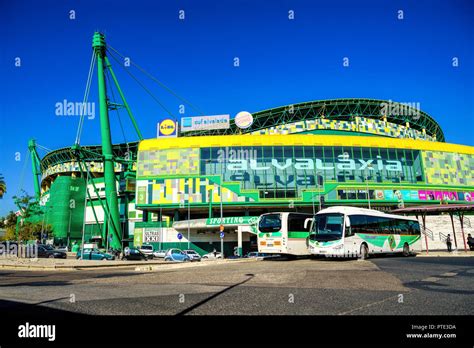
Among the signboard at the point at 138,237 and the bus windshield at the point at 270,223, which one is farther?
the signboard at the point at 138,237

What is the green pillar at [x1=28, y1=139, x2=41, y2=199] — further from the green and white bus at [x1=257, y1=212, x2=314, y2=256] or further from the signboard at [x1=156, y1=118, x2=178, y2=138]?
the green and white bus at [x1=257, y1=212, x2=314, y2=256]

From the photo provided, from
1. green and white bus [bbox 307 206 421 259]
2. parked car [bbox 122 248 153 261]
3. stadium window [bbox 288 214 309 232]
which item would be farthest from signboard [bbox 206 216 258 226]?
green and white bus [bbox 307 206 421 259]

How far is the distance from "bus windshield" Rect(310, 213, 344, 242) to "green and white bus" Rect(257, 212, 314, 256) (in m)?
2.29

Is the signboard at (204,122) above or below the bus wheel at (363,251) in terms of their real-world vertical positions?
above

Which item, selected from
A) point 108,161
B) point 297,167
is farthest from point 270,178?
point 108,161

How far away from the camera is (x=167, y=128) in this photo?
211ft

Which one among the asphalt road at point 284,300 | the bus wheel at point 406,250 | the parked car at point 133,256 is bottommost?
the parked car at point 133,256

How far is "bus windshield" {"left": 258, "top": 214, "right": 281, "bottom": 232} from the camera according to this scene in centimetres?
2397

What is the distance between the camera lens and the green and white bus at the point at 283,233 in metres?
23.7

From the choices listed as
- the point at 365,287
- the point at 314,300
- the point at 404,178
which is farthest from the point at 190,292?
the point at 404,178

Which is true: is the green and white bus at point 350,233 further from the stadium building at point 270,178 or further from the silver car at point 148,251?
the stadium building at point 270,178

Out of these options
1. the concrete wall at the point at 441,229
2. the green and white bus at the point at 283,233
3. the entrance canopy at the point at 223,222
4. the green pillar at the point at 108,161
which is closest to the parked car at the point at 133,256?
the entrance canopy at the point at 223,222

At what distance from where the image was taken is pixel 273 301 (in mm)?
7344

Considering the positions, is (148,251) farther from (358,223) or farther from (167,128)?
(358,223)
